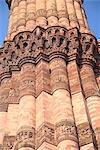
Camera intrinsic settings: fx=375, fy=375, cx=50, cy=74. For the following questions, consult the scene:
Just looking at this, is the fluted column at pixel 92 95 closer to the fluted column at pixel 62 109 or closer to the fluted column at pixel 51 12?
the fluted column at pixel 62 109

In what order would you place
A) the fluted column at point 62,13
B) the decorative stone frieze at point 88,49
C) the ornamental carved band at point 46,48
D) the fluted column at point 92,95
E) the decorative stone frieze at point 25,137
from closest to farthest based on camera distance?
the decorative stone frieze at point 25,137 → the fluted column at point 92,95 → the ornamental carved band at point 46,48 → the decorative stone frieze at point 88,49 → the fluted column at point 62,13

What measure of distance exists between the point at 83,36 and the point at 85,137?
4451 mm

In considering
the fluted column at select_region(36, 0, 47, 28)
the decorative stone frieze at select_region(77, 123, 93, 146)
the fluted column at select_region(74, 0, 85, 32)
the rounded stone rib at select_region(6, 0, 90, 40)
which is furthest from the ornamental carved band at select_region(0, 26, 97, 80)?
the decorative stone frieze at select_region(77, 123, 93, 146)

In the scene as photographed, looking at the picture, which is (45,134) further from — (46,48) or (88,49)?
(88,49)

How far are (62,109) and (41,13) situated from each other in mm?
5405

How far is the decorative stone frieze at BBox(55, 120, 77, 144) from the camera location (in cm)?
717

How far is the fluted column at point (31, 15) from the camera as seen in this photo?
463 inches

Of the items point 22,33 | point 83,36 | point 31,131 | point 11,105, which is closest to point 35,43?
point 22,33

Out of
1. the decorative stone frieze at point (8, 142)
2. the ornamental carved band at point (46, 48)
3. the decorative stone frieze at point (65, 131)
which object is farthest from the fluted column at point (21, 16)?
the decorative stone frieze at point (65, 131)

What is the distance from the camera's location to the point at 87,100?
8773mm

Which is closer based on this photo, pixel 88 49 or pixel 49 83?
pixel 49 83

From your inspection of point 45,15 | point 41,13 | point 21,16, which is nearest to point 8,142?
point 45,15

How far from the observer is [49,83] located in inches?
354

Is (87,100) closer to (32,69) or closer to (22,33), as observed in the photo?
(32,69)
